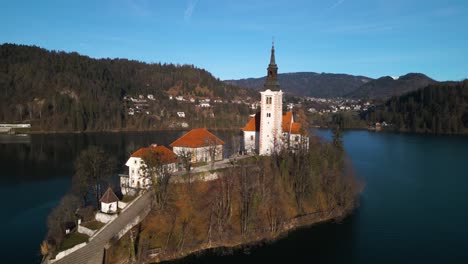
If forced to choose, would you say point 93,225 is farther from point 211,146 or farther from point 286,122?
point 286,122

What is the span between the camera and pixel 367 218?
3469 cm

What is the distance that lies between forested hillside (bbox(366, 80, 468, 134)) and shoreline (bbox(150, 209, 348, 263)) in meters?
104

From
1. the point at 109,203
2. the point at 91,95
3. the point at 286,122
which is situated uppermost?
the point at 91,95

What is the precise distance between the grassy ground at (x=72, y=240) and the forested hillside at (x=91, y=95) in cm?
8693

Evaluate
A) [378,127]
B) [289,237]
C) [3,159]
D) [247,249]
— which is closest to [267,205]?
[289,237]

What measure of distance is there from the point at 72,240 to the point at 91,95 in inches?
4246

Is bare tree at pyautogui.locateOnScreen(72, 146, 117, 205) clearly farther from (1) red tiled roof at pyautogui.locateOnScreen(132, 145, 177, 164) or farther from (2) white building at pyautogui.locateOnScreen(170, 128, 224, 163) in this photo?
(2) white building at pyautogui.locateOnScreen(170, 128, 224, 163)

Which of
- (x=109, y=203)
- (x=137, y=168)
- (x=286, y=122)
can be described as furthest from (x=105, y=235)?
(x=286, y=122)

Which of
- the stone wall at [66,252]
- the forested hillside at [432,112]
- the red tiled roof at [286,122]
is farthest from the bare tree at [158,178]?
the forested hillside at [432,112]

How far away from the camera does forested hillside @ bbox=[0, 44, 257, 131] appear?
112 m

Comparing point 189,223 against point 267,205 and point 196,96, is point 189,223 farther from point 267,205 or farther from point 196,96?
point 196,96

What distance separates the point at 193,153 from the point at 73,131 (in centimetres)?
7820

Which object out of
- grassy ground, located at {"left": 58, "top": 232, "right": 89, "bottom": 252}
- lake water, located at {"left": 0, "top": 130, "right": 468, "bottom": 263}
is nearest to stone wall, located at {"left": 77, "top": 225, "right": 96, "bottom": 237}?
grassy ground, located at {"left": 58, "top": 232, "right": 89, "bottom": 252}

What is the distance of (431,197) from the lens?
1654 inches
